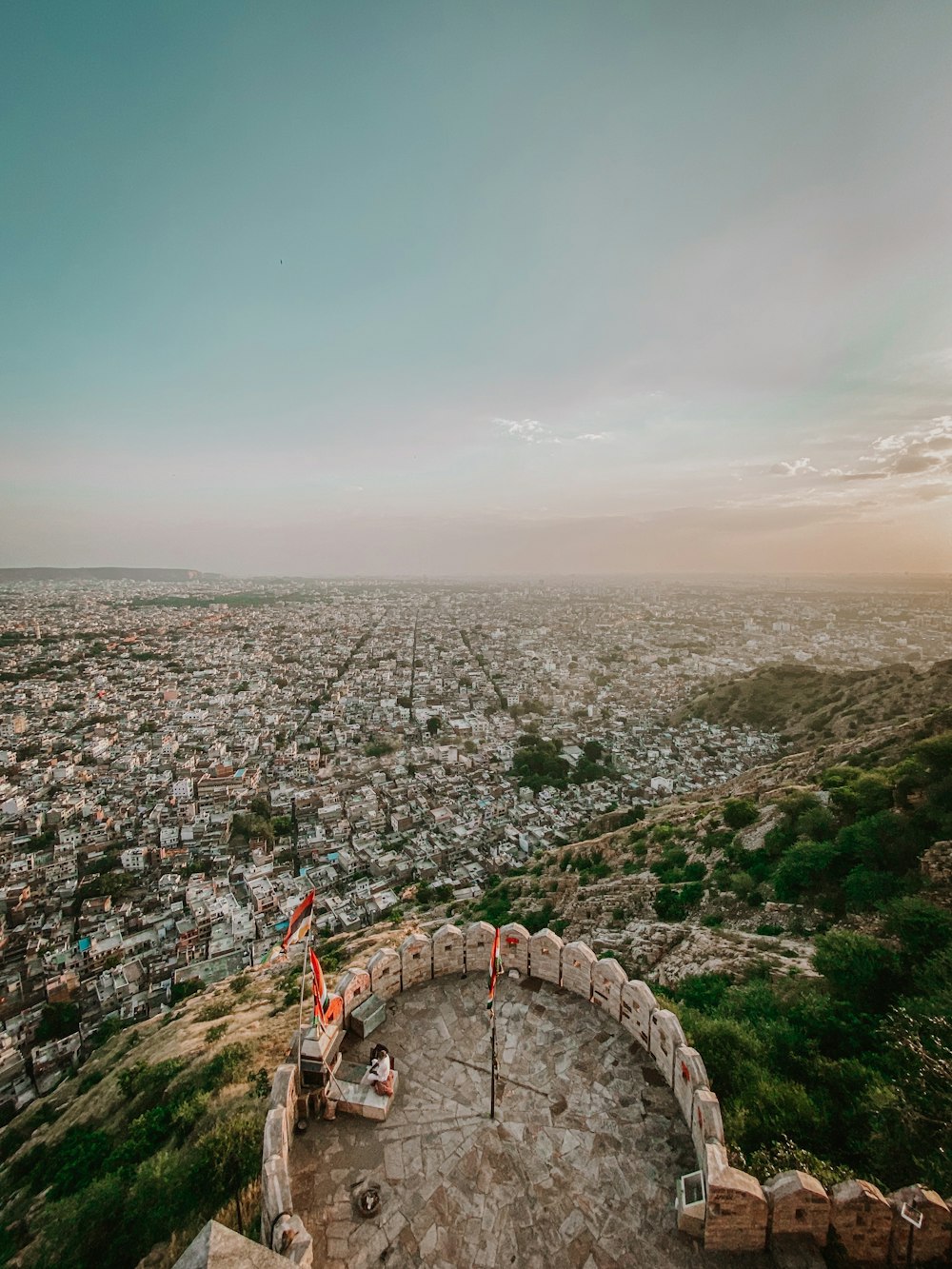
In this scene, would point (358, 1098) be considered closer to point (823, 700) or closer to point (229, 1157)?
point (229, 1157)

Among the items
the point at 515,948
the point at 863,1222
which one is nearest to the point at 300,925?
the point at 515,948

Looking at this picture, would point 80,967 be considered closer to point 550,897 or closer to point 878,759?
point 550,897

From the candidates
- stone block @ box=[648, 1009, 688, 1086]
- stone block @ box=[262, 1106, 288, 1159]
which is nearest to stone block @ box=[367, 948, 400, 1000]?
stone block @ box=[262, 1106, 288, 1159]

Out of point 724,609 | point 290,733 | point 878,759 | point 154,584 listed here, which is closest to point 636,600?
point 724,609

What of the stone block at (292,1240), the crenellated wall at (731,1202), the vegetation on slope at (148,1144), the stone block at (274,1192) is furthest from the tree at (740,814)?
the stone block at (292,1240)

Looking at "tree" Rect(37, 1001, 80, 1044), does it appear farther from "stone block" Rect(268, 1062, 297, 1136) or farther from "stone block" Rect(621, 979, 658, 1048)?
"stone block" Rect(621, 979, 658, 1048)
